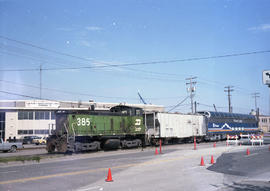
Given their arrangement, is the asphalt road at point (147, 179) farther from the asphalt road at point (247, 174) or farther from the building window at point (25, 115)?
the building window at point (25, 115)

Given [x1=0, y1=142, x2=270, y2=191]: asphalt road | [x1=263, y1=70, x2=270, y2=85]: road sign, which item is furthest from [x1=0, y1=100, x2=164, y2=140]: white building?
[x1=263, y1=70, x2=270, y2=85]: road sign

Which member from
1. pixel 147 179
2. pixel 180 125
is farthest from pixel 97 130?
pixel 147 179

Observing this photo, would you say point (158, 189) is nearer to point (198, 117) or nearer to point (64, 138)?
point (64, 138)

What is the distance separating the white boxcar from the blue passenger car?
140 centimetres

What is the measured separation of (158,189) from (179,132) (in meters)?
25.2

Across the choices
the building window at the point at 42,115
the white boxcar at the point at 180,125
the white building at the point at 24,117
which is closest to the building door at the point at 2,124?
the white building at the point at 24,117

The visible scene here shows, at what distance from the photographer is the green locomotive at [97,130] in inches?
878

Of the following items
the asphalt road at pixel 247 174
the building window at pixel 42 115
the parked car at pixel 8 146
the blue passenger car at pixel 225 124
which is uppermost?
the building window at pixel 42 115

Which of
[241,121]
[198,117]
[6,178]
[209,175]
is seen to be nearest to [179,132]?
[198,117]

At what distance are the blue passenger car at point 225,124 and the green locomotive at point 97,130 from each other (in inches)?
513

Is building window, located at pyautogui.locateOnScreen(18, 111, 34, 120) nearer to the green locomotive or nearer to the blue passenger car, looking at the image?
the green locomotive

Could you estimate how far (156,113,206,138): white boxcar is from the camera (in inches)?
1226

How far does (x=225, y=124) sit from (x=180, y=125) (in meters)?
10.4

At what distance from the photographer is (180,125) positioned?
112 ft
